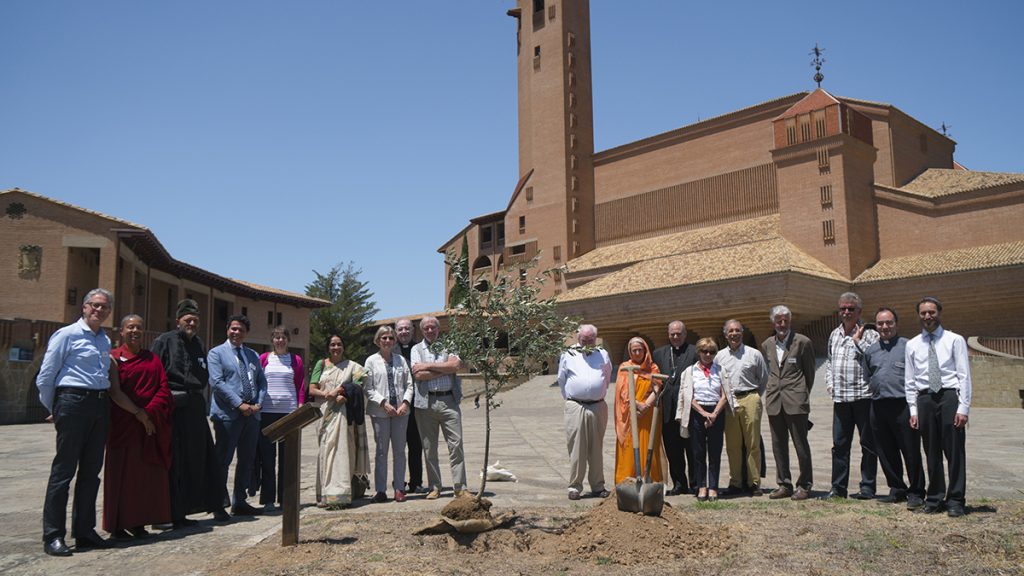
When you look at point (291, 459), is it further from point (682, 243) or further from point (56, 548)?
point (682, 243)

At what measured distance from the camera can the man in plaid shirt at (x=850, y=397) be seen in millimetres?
6664

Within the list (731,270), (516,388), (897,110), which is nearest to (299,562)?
(731,270)

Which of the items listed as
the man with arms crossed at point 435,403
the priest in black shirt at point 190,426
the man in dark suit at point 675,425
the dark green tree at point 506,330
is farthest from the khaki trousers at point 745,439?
the priest in black shirt at point 190,426

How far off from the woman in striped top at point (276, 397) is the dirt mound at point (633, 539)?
303 cm

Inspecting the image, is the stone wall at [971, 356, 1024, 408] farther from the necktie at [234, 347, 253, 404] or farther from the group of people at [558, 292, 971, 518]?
the necktie at [234, 347, 253, 404]

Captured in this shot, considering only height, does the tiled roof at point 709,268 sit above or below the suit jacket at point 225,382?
above

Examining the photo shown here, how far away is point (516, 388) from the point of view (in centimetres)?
3325

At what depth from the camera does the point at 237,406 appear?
6496 mm

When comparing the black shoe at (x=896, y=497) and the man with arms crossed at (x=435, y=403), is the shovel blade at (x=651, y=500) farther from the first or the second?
the black shoe at (x=896, y=497)

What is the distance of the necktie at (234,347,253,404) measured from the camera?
668 cm

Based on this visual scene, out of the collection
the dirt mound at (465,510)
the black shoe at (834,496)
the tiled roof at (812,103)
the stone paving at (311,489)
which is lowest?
the stone paving at (311,489)

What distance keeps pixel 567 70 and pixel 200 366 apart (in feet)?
122

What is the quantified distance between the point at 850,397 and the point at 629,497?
8.69 feet

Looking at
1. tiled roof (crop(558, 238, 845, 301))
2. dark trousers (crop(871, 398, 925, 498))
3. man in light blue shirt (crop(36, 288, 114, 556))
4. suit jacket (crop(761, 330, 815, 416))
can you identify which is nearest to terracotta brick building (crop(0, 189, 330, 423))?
tiled roof (crop(558, 238, 845, 301))
